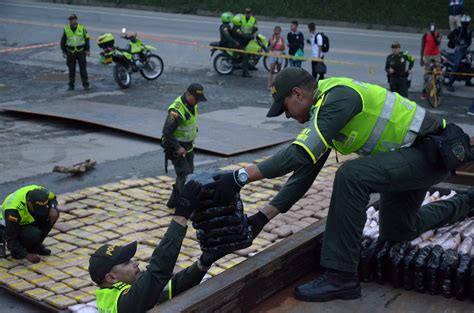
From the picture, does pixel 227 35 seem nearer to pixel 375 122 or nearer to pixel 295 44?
pixel 295 44

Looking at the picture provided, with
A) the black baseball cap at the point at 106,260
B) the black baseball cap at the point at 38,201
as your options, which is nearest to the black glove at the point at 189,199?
the black baseball cap at the point at 106,260

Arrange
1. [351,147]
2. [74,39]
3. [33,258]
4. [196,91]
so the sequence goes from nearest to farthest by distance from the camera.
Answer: [351,147]
[33,258]
[196,91]
[74,39]

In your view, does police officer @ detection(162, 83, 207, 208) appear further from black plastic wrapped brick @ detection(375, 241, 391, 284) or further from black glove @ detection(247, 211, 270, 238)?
black plastic wrapped brick @ detection(375, 241, 391, 284)

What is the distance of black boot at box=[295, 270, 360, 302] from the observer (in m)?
4.30

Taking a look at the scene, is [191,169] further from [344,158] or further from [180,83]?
[180,83]

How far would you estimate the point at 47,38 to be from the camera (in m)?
26.6

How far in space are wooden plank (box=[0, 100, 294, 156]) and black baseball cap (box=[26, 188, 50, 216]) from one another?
452cm

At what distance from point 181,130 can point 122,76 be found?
9.17 m

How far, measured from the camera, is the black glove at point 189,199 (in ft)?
12.9

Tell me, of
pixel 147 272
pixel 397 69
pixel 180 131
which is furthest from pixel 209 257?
pixel 397 69

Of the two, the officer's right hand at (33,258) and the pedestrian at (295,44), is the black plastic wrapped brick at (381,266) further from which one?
the pedestrian at (295,44)

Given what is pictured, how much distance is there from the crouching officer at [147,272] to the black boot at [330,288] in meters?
0.59

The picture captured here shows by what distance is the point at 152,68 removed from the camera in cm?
1945

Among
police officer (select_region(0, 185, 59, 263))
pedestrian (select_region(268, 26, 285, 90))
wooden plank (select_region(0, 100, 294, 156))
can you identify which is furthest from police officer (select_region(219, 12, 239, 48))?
police officer (select_region(0, 185, 59, 263))
